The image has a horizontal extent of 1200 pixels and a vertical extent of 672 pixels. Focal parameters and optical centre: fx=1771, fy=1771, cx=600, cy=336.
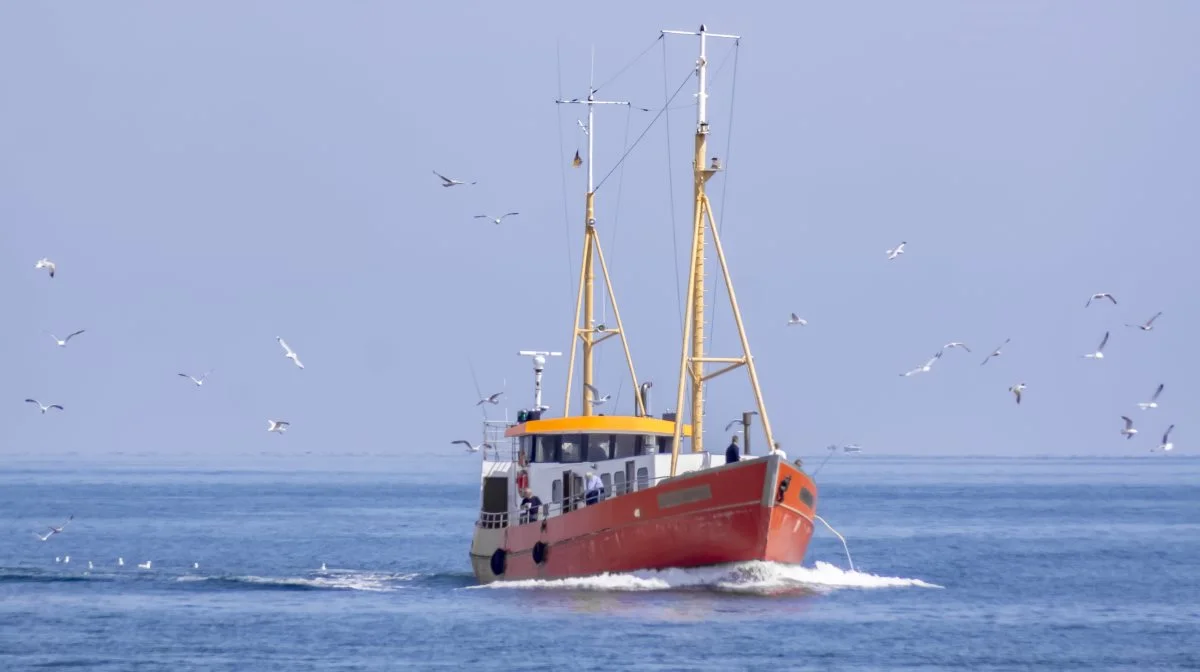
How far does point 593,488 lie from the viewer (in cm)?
4462

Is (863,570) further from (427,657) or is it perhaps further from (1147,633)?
(427,657)

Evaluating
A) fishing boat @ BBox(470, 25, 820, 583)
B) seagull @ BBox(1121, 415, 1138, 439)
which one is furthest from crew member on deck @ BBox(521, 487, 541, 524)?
seagull @ BBox(1121, 415, 1138, 439)

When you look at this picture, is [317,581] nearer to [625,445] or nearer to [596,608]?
[625,445]

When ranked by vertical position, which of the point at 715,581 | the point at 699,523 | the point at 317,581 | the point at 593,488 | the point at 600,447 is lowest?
the point at 317,581

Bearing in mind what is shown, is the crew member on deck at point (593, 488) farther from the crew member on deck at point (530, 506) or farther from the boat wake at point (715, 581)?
the crew member on deck at point (530, 506)

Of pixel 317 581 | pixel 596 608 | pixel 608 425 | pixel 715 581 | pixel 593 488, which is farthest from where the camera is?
pixel 317 581

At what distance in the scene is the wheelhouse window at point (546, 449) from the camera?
4834 centimetres

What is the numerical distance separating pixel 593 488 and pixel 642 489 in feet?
7.56

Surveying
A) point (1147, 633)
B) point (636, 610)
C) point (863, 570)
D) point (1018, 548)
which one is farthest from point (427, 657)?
point (1018, 548)

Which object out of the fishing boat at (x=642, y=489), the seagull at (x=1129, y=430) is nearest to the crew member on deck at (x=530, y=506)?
the fishing boat at (x=642, y=489)

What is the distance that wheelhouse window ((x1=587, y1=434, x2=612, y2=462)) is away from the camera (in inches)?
1861

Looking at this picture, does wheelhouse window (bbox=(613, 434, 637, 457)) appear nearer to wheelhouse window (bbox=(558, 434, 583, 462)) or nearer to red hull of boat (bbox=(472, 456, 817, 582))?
wheelhouse window (bbox=(558, 434, 583, 462))

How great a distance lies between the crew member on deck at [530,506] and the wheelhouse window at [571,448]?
1.33 metres

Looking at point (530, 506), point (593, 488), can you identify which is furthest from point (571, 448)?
point (593, 488)
